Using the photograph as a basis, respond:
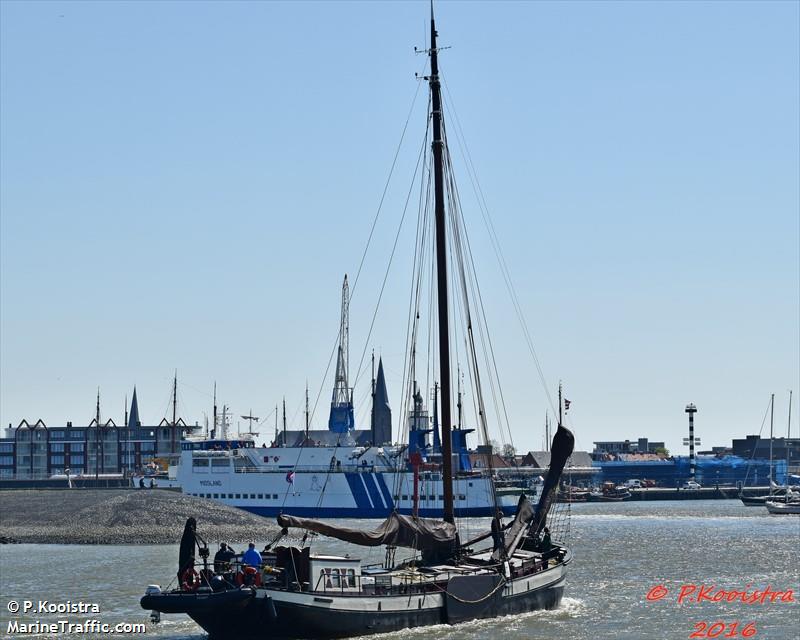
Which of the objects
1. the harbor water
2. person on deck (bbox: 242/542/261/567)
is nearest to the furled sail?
the harbor water

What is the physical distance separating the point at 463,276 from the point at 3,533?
4435cm

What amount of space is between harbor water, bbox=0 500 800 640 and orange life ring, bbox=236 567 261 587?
341cm

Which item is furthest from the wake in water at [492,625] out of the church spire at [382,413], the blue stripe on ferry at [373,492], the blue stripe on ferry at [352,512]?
the church spire at [382,413]

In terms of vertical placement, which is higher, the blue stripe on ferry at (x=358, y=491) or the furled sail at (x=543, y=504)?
the furled sail at (x=543, y=504)

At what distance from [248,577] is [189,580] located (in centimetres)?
141

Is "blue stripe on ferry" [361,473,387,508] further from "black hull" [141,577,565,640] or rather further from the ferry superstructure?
"black hull" [141,577,565,640]

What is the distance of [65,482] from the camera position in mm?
130375

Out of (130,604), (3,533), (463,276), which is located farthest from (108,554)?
(463,276)

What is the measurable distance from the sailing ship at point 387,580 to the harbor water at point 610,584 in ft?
2.00

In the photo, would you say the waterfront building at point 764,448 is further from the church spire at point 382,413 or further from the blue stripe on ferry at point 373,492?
the blue stripe on ferry at point 373,492

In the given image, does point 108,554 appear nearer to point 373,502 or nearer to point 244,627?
point 244,627

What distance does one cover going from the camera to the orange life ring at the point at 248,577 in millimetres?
27734
